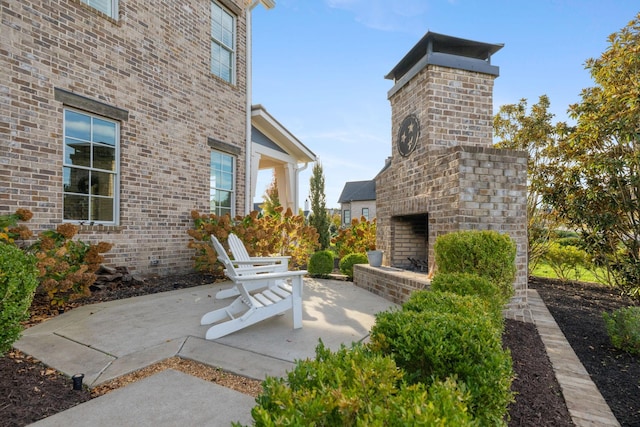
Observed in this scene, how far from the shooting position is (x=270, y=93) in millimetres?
9656

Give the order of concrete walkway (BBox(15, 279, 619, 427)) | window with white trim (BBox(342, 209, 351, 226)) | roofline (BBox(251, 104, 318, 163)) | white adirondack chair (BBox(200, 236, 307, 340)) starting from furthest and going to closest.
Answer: window with white trim (BBox(342, 209, 351, 226)) < roofline (BBox(251, 104, 318, 163)) < white adirondack chair (BBox(200, 236, 307, 340)) < concrete walkway (BBox(15, 279, 619, 427))

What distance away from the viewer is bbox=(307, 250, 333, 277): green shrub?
742cm

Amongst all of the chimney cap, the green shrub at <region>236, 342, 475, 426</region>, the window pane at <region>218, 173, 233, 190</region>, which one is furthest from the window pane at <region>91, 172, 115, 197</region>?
the chimney cap

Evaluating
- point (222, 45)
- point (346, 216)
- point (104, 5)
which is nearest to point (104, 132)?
point (104, 5)

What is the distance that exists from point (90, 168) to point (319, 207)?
7316 mm

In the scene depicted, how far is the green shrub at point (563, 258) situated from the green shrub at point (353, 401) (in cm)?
777

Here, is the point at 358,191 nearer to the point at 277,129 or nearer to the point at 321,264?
the point at 277,129

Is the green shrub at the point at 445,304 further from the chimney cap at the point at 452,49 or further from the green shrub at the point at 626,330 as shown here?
the chimney cap at the point at 452,49

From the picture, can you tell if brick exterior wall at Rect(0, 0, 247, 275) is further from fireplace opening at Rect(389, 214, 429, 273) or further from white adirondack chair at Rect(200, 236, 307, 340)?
fireplace opening at Rect(389, 214, 429, 273)

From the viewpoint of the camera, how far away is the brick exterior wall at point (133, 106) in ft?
14.3

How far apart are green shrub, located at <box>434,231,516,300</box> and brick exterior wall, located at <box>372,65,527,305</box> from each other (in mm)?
608

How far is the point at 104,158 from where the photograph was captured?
5.40 m

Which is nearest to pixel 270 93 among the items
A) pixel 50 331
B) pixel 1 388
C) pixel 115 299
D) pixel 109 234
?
pixel 109 234

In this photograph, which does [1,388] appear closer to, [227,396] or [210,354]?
[210,354]
